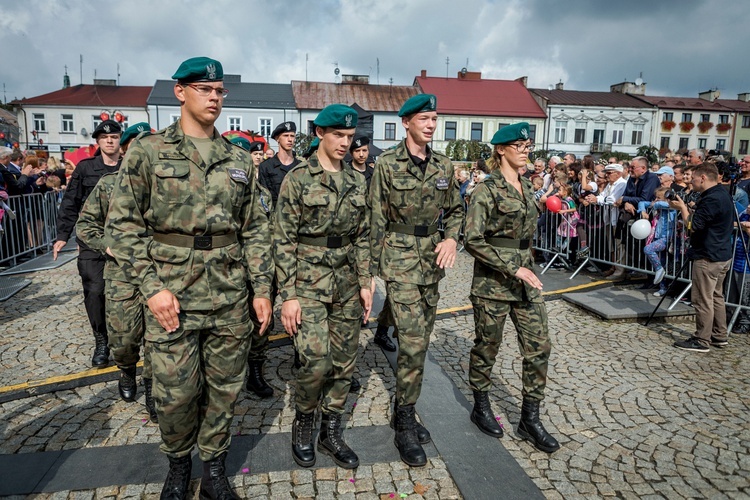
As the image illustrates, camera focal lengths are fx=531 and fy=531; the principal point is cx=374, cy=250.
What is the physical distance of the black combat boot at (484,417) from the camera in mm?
3949

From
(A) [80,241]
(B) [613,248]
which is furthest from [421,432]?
(B) [613,248]

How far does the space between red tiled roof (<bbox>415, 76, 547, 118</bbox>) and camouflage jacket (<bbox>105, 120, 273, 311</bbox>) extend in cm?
4812

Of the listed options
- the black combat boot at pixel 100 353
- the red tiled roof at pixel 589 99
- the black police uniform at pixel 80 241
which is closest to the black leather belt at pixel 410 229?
the black police uniform at pixel 80 241

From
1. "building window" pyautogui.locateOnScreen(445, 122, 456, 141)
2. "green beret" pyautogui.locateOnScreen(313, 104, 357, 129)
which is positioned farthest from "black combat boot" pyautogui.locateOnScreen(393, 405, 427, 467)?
"building window" pyautogui.locateOnScreen(445, 122, 456, 141)

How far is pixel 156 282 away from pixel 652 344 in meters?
5.56

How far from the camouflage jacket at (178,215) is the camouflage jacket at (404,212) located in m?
1.10

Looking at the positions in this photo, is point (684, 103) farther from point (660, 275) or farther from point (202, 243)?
point (202, 243)

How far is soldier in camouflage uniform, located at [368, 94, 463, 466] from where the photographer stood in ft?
12.2

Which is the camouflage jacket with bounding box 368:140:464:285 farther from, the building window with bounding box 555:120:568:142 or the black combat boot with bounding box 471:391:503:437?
the building window with bounding box 555:120:568:142

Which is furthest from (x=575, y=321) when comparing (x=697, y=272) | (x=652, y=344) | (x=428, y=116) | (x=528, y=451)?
(x=428, y=116)

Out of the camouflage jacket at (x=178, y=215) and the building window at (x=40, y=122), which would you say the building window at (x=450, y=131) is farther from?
the camouflage jacket at (x=178, y=215)

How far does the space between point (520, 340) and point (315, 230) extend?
1.71 metres

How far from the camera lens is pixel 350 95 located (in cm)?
5028

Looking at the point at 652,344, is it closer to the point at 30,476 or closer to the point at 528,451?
the point at 528,451
